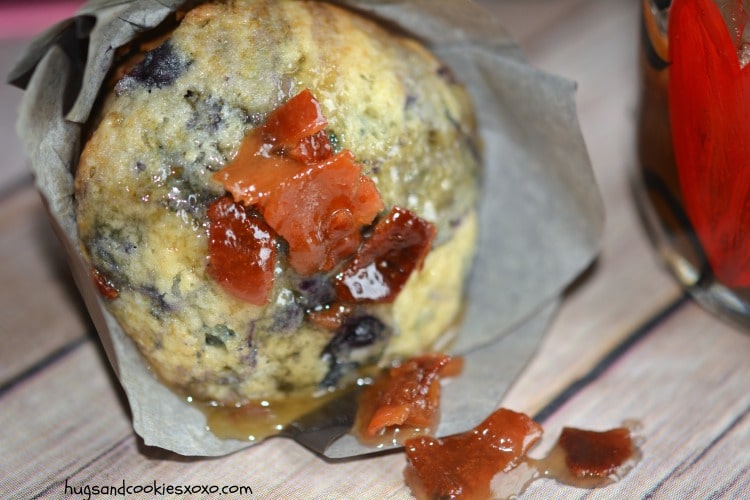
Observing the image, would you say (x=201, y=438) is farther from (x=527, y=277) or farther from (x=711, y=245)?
(x=711, y=245)

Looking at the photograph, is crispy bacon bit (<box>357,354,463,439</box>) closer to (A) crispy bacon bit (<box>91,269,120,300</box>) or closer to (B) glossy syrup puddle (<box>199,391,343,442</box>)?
(B) glossy syrup puddle (<box>199,391,343,442</box>)

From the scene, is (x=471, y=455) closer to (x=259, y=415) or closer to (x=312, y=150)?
(x=259, y=415)

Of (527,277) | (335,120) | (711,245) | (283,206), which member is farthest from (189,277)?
(711,245)

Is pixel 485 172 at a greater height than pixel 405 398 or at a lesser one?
greater

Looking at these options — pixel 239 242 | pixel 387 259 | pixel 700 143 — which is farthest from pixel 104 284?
pixel 700 143

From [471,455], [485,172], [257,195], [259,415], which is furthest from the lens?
[485,172]

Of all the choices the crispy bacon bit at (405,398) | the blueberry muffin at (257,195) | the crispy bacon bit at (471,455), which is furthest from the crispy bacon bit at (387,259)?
the crispy bacon bit at (471,455)
